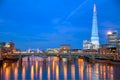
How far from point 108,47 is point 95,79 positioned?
9731 centimetres

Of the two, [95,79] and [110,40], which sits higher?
[110,40]

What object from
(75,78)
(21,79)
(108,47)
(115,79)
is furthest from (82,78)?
(108,47)

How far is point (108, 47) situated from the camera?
490ft

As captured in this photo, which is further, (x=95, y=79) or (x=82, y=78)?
(x=82, y=78)

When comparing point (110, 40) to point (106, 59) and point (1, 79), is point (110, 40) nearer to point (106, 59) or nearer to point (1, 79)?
point (106, 59)

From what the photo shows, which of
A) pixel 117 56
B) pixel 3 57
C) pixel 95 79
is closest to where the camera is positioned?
pixel 95 79

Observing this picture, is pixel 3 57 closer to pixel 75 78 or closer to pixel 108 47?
pixel 108 47

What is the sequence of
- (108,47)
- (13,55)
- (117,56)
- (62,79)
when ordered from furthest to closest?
(108,47) → (13,55) → (117,56) → (62,79)

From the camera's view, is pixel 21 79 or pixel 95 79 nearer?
pixel 95 79

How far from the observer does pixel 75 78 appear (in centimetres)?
5800

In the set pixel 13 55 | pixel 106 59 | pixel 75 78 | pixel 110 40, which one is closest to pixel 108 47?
pixel 110 40

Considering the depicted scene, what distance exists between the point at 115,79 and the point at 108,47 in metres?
96.8

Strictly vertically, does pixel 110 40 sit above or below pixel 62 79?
above

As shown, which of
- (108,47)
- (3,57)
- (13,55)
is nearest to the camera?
(3,57)
